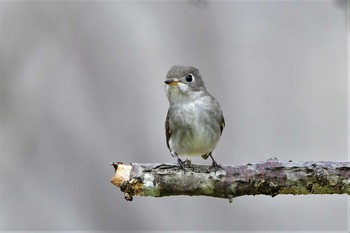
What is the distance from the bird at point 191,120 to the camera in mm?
4996

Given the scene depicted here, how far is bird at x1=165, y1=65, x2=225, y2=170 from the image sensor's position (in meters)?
5.00

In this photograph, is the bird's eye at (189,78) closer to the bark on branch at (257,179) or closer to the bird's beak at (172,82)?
the bird's beak at (172,82)

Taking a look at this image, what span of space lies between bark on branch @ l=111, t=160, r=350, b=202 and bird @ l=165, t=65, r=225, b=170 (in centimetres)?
90

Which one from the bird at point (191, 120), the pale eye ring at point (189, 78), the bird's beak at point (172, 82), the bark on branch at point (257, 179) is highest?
the pale eye ring at point (189, 78)

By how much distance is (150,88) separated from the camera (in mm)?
6477

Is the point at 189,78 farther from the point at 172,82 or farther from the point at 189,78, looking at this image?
the point at 172,82

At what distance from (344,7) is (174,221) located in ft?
9.07

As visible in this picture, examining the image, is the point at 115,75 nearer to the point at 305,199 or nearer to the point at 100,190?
the point at 100,190

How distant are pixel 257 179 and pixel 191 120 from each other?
1098mm

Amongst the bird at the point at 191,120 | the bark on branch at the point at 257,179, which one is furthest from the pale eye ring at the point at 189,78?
the bark on branch at the point at 257,179

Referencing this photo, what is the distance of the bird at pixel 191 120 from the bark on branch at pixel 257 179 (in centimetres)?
90

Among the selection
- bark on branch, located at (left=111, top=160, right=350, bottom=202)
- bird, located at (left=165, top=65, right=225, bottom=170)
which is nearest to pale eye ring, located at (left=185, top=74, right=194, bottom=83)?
bird, located at (left=165, top=65, right=225, bottom=170)

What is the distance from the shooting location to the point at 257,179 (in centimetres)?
402

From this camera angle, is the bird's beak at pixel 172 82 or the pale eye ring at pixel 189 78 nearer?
the bird's beak at pixel 172 82
